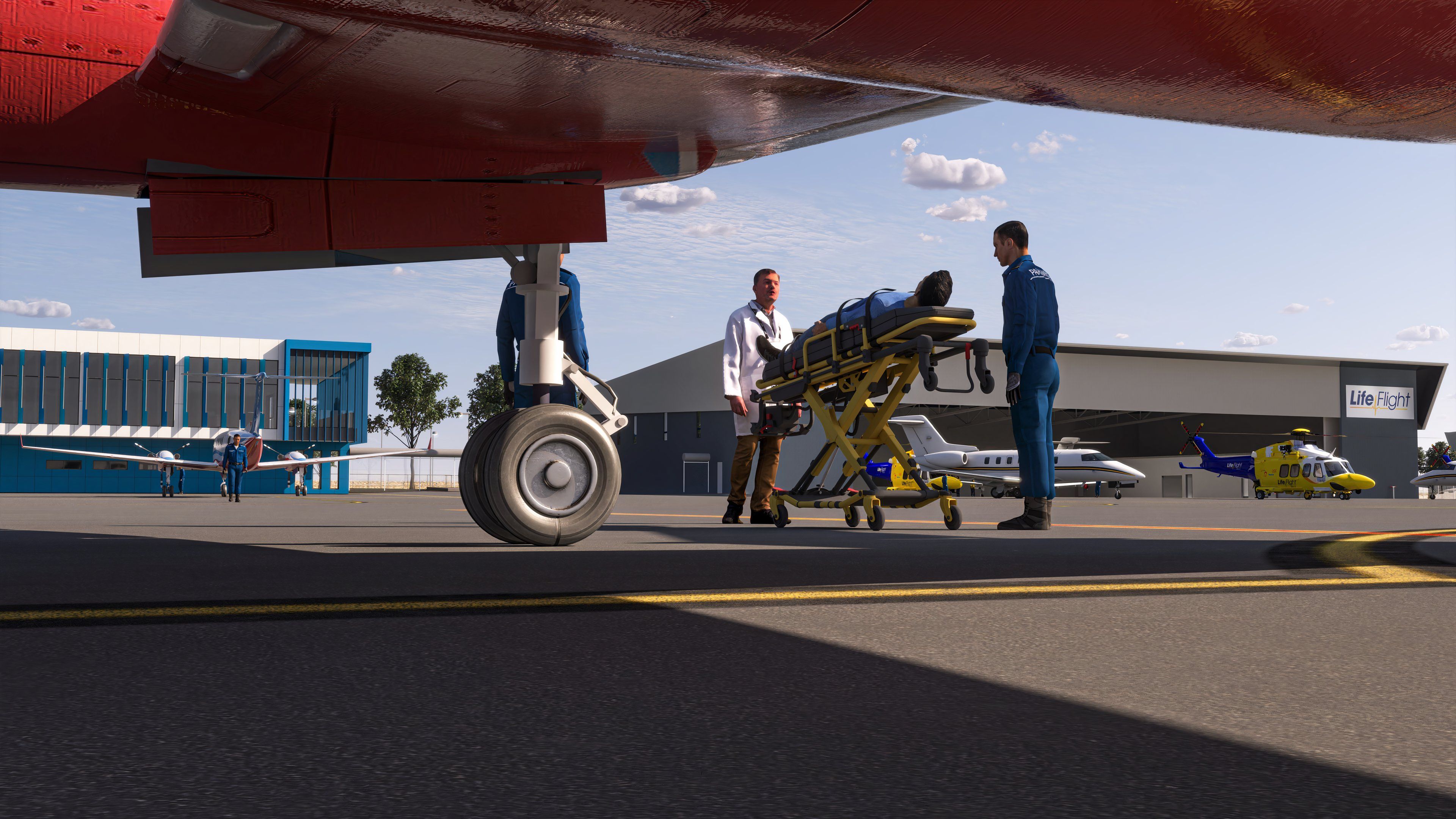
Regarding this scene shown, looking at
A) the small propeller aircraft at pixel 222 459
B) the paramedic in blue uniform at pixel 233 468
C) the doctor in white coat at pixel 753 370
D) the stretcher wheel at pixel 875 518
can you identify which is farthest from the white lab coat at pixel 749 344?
the small propeller aircraft at pixel 222 459

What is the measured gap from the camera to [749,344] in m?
7.77

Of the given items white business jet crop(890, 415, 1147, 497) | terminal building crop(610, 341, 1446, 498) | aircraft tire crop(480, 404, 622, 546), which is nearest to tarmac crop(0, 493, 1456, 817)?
aircraft tire crop(480, 404, 622, 546)

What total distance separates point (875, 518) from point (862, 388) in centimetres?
84

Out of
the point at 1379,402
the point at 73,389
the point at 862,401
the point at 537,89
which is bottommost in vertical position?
the point at 862,401

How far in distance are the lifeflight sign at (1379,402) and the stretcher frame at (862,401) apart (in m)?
41.2

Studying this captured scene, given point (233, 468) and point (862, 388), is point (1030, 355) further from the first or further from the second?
point (233, 468)

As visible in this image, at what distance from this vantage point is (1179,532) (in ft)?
22.7

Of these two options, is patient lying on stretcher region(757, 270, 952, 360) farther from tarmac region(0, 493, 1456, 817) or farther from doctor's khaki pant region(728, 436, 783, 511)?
tarmac region(0, 493, 1456, 817)

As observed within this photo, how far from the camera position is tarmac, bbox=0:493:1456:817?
122cm

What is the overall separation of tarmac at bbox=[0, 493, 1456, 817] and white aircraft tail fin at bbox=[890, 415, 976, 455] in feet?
87.5

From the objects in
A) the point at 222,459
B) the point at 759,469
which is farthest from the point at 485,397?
the point at 759,469

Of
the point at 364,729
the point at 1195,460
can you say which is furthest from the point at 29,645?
the point at 1195,460

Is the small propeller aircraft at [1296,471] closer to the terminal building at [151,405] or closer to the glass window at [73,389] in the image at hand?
the terminal building at [151,405]

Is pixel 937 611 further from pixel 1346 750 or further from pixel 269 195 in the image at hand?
pixel 269 195
